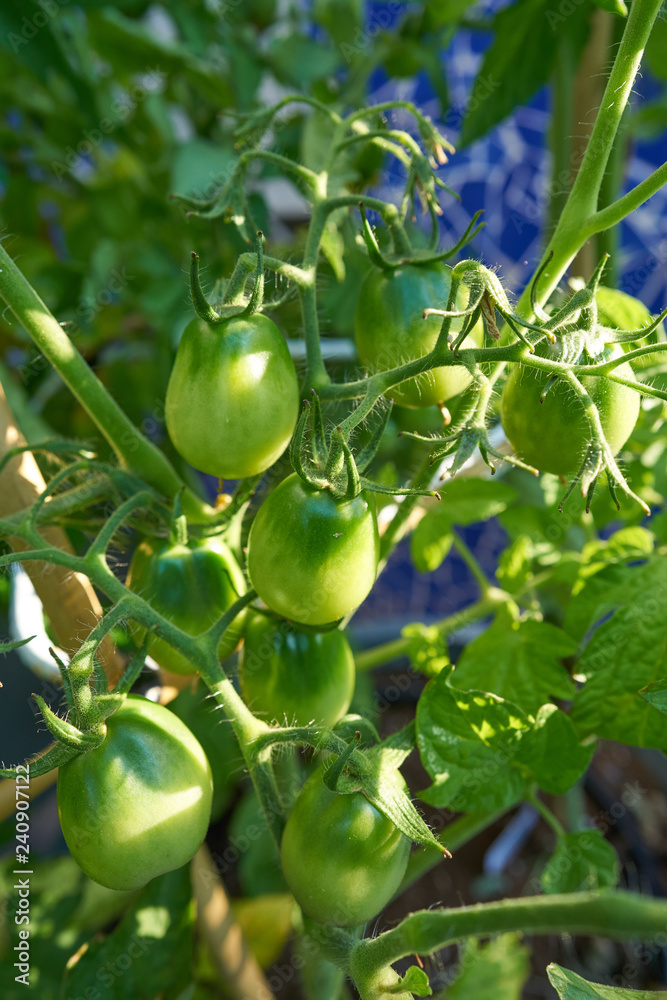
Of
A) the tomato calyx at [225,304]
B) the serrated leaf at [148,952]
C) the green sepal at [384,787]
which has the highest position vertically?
the tomato calyx at [225,304]

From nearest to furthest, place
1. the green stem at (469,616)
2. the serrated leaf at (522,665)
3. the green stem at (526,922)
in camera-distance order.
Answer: the green stem at (526,922), the serrated leaf at (522,665), the green stem at (469,616)

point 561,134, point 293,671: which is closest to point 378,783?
point 293,671

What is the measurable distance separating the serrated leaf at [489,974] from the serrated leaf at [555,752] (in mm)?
305

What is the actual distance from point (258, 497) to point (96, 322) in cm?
60

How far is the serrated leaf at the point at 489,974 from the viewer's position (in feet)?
2.03

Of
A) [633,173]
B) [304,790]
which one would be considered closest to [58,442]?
[304,790]

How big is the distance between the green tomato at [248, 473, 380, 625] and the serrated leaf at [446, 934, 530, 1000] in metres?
0.44

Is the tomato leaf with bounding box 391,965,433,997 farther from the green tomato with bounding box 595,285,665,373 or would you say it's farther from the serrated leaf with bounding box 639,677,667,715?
the green tomato with bounding box 595,285,665,373

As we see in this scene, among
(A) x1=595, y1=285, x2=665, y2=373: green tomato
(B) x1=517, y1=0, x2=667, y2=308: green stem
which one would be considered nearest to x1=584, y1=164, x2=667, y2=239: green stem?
(B) x1=517, y1=0, x2=667, y2=308: green stem

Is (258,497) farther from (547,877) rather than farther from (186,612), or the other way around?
(547,877)

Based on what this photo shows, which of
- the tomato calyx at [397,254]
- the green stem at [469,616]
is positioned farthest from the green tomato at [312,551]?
the green stem at [469,616]

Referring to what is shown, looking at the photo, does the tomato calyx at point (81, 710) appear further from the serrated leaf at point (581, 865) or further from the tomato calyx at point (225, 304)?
the serrated leaf at point (581, 865)

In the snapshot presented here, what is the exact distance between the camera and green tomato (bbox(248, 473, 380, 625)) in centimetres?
30

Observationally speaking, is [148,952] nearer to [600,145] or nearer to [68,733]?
[68,733]
